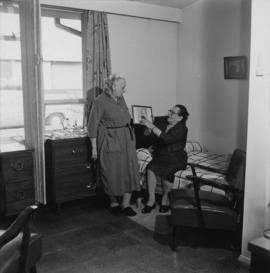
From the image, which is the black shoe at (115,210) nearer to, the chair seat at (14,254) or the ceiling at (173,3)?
the chair seat at (14,254)

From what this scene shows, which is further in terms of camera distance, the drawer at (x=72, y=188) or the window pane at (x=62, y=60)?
the window pane at (x=62, y=60)

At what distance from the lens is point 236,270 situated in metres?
3.11

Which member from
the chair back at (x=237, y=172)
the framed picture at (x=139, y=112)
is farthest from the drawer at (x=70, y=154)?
the chair back at (x=237, y=172)

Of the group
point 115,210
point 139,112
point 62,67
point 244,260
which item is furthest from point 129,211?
point 62,67

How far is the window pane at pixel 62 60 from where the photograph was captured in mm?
4633

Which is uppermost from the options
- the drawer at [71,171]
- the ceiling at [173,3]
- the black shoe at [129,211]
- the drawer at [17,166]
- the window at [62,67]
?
the ceiling at [173,3]

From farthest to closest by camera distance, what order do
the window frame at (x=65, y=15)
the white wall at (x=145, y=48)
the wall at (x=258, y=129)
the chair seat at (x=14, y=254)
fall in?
the white wall at (x=145, y=48)
the window frame at (x=65, y=15)
the wall at (x=258, y=129)
the chair seat at (x=14, y=254)

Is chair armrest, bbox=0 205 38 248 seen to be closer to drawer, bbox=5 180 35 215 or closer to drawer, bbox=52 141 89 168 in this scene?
A: drawer, bbox=5 180 35 215

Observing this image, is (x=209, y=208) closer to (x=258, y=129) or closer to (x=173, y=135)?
(x=258, y=129)

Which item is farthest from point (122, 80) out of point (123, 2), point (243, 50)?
point (243, 50)

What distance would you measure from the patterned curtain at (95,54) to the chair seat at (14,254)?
7.57 ft

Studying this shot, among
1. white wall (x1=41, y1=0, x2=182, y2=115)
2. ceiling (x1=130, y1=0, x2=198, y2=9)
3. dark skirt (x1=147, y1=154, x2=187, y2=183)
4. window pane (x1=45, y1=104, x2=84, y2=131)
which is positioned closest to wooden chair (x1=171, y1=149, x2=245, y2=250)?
dark skirt (x1=147, y1=154, x2=187, y2=183)

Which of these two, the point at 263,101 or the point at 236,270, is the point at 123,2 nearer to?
the point at 263,101

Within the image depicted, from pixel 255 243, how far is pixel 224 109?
3.02 metres
